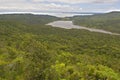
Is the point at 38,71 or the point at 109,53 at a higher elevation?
the point at 38,71

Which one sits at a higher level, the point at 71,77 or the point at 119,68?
the point at 71,77

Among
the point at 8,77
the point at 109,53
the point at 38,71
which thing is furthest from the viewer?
the point at 109,53

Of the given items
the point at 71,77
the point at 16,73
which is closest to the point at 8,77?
the point at 16,73

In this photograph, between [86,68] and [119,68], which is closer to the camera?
[86,68]

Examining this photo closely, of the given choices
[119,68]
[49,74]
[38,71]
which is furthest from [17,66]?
[119,68]

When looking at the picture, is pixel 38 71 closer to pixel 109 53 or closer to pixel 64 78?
pixel 64 78

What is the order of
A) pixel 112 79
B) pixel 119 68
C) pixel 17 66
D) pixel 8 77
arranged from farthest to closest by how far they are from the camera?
pixel 119 68 → pixel 17 66 → pixel 8 77 → pixel 112 79

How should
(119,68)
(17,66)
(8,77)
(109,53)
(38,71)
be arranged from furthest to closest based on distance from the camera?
(109,53)
(119,68)
(17,66)
(8,77)
(38,71)

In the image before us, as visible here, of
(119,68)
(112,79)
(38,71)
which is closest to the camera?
(112,79)

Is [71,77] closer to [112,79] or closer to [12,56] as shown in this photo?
[112,79]
